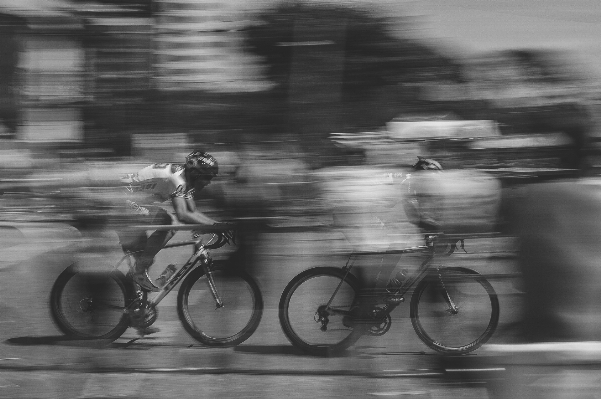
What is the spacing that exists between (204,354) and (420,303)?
0.49 m

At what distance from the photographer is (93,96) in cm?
152

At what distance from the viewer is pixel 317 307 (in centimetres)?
180

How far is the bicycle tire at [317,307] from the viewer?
1614mm

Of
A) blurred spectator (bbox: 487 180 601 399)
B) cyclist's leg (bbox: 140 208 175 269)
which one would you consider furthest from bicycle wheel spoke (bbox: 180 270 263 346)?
blurred spectator (bbox: 487 180 601 399)

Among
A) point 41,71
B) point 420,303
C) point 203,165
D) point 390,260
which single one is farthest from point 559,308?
point 41,71

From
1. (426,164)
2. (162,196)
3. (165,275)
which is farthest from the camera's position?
(165,275)

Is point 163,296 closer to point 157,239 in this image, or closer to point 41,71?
point 157,239

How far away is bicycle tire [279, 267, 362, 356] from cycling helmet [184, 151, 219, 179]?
0.30 m

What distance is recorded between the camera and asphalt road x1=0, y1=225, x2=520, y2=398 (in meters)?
1.60

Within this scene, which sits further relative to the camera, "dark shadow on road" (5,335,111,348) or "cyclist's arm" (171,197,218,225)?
"dark shadow on road" (5,335,111,348)

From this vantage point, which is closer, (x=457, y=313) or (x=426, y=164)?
(x=426, y=164)

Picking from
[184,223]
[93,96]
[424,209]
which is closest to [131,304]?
[184,223]

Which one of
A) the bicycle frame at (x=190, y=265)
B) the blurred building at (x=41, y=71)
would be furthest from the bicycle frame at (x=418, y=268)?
the blurred building at (x=41, y=71)

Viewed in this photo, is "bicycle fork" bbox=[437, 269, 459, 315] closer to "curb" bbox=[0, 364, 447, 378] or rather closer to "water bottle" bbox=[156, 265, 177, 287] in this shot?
"curb" bbox=[0, 364, 447, 378]
